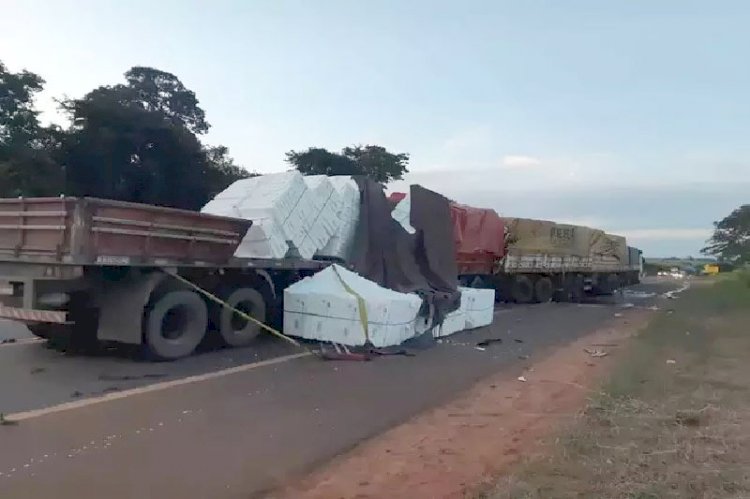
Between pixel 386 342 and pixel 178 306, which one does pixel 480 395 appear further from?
pixel 178 306

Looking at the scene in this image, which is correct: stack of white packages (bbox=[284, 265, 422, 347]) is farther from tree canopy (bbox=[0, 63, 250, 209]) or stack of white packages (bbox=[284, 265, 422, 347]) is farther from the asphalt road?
tree canopy (bbox=[0, 63, 250, 209])

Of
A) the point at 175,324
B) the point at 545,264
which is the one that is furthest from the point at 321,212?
the point at 545,264

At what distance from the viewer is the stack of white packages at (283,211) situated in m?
13.0

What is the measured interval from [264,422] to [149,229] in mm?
4212

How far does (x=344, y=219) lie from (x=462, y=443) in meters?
8.34

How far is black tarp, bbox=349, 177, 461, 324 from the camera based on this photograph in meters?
14.7

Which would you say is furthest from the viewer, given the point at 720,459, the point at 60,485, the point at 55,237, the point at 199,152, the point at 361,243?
the point at 199,152

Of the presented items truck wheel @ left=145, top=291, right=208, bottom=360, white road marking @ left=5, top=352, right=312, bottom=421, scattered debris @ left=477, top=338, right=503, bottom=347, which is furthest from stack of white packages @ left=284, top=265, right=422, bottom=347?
truck wheel @ left=145, top=291, right=208, bottom=360

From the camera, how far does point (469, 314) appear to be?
1630 cm

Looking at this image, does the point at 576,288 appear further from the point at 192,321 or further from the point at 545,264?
the point at 192,321

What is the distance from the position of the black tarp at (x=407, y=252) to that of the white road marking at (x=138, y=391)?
344 centimetres

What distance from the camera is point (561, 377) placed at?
35.3ft

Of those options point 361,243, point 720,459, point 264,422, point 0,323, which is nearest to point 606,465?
point 720,459

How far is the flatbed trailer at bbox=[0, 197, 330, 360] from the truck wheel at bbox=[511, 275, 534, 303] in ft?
52.0
